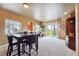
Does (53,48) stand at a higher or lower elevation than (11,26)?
lower

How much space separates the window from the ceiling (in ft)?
0.81

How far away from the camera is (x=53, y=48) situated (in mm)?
2262

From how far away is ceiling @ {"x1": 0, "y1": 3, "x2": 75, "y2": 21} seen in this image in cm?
223

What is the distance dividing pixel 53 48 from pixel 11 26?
102cm

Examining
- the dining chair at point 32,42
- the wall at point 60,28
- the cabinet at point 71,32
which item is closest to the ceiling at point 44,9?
the wall at point 60,28

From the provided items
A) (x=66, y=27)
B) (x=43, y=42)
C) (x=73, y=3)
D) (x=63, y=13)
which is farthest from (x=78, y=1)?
(x=43, y=42)

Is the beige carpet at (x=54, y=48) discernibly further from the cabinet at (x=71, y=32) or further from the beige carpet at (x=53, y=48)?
the cabinet at (x=71, y=32)

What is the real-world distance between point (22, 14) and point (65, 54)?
1264 mm

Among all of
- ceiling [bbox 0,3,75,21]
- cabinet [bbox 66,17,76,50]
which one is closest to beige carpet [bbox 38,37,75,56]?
cabinet [bbox 66,17,76,50]

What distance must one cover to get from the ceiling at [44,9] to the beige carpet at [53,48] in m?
0.50

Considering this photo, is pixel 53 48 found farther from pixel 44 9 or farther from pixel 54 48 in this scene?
pixel 44 9

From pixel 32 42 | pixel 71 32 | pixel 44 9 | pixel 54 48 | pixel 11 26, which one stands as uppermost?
pixel 44 9

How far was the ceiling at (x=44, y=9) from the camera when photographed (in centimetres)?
223

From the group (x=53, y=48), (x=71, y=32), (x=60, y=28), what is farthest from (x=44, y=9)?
(x=53, y=48)
